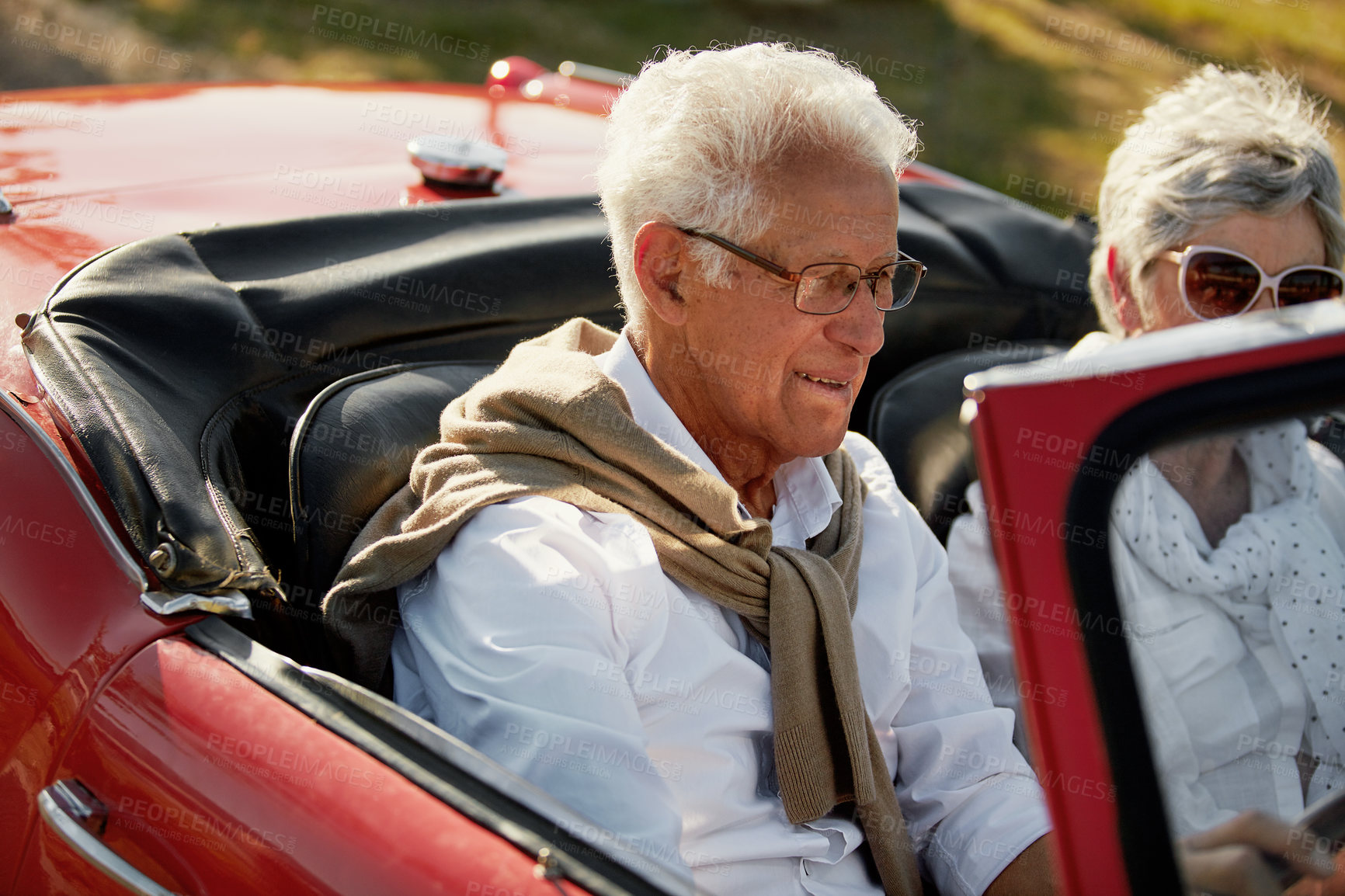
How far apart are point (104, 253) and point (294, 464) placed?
561 mm

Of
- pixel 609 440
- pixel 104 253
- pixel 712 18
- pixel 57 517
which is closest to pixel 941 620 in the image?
pixel 609 440

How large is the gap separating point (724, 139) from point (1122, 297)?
1.10 m

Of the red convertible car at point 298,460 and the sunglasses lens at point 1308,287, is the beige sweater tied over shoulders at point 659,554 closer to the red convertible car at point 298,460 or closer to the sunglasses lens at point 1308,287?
the red convertible car at point 298,460

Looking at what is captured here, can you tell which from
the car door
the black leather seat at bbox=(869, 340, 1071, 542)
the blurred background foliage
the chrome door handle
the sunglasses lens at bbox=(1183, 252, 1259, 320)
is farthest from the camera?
the blurred background foliage

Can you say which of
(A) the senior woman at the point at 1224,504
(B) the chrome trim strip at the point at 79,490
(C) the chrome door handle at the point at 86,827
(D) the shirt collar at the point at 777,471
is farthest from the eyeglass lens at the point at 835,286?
(C) the chrome door handle at the point at 86,827

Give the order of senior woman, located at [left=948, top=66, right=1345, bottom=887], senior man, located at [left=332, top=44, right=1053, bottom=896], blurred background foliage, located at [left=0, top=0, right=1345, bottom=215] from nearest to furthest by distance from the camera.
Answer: senior woman, located at [left=948, top=66, right=1345, bottom=887]
senior man, located at [left=332, top=44, right=1053, bottom=896]
blurred background foliage, located at [left=0, top=0, right=1345, bottom=215]

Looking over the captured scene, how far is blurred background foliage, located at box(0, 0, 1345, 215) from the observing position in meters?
8.84

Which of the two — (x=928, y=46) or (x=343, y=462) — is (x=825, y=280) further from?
(x=928, y=46)

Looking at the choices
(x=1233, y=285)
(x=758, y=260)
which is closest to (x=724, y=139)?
(x=758, y=260)

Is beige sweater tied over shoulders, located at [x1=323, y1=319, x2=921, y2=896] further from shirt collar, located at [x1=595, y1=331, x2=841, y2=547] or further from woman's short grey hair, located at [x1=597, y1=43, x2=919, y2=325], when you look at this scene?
woman's short grey hair, located at [x1=597, y1=43, x2=919, y2=325]

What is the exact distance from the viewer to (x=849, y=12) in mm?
11242

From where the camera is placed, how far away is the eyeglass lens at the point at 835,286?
183 cm

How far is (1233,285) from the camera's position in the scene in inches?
88.5

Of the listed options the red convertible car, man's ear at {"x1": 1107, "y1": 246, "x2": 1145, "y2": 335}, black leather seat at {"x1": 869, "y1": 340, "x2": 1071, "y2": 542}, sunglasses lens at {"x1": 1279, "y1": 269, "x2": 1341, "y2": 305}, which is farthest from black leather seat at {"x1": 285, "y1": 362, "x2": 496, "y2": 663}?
sunglasses lens at {"x1": 1279, "y1": 269, "x2": 1341, "y2": 305}
